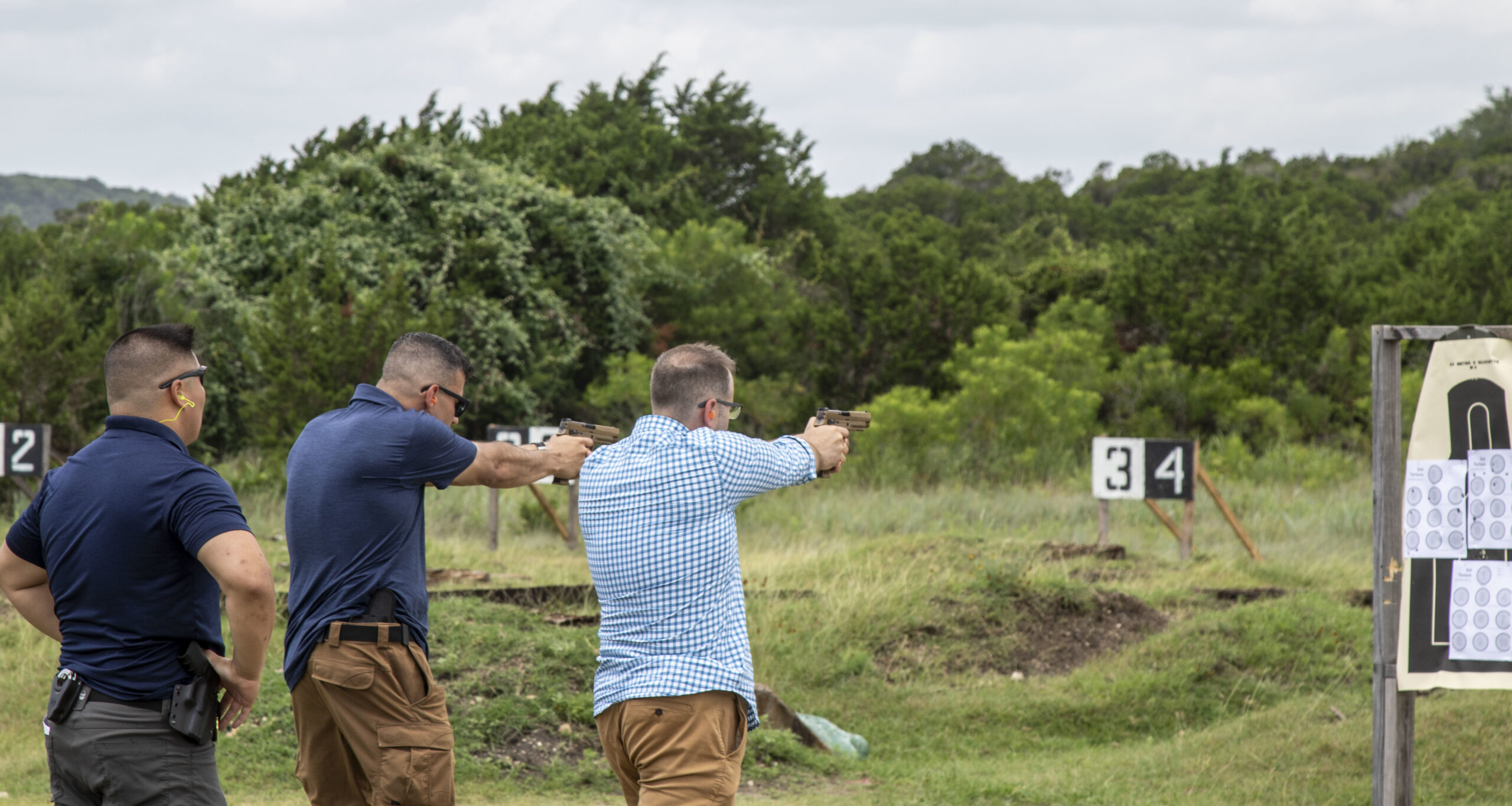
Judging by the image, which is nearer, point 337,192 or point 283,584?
point 283,584

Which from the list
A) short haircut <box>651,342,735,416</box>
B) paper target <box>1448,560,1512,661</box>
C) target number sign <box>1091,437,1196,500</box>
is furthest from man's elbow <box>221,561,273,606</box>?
target number sign <box>1091,437,1196,500</box>

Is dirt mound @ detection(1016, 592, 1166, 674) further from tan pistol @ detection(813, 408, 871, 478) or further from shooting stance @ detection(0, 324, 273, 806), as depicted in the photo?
shooting stance @ detection(0, 324, 273, 806)

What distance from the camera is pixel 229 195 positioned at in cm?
2112

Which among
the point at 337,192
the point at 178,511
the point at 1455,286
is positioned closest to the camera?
the point at 178,511

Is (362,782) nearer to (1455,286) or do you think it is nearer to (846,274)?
(846,274)

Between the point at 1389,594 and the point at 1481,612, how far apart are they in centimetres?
31

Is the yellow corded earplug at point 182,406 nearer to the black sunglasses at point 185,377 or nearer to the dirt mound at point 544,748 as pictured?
the black sunglasses at point 185,377

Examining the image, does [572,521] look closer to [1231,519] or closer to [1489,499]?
[1231,519]

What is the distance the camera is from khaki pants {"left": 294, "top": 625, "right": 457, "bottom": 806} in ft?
12.1

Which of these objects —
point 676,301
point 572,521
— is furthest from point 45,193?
point 572,521

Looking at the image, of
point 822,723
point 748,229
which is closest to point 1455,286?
point 748,229

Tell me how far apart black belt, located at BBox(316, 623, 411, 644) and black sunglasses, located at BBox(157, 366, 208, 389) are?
840mm

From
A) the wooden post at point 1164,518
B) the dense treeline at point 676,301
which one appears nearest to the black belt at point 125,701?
the wooden post at point 1164,518

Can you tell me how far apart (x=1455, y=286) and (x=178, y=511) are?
24854 millimetres
